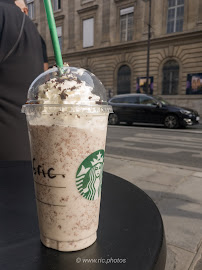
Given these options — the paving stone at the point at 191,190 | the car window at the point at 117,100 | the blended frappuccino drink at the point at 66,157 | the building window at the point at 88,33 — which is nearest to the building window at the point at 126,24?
the building window at the point at 88,33

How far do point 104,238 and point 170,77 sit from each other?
61.9ft

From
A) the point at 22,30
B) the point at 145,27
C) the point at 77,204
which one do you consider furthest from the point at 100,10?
the point at 77,204

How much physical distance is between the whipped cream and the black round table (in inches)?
17.0

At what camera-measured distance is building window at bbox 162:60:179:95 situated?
18.0m

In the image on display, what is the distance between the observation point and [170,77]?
18219mm

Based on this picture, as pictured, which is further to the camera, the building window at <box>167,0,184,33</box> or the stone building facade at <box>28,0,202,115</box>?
the building window at <box>167,0,184,33</box>

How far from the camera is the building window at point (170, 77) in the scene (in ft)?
59.0

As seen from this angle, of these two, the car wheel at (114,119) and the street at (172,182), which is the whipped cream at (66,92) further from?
the car wheel at (114,119)

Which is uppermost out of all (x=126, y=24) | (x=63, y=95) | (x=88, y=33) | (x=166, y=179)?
(x=126, y=24)

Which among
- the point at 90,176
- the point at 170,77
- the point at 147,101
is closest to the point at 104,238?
the point at 90,176

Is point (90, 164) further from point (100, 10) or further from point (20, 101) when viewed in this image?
point (100, 10)

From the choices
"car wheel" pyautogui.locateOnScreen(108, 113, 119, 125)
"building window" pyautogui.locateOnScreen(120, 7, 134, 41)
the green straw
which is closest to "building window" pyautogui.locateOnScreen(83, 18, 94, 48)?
"building window" pyautogui.locateOnScreen(120, 7, 134, 41)

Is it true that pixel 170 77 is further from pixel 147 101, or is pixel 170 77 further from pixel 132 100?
pixel 147 101

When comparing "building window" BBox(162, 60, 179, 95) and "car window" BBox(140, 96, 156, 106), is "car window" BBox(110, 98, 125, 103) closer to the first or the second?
"car window" BBox(140, 96, 156, 106)
